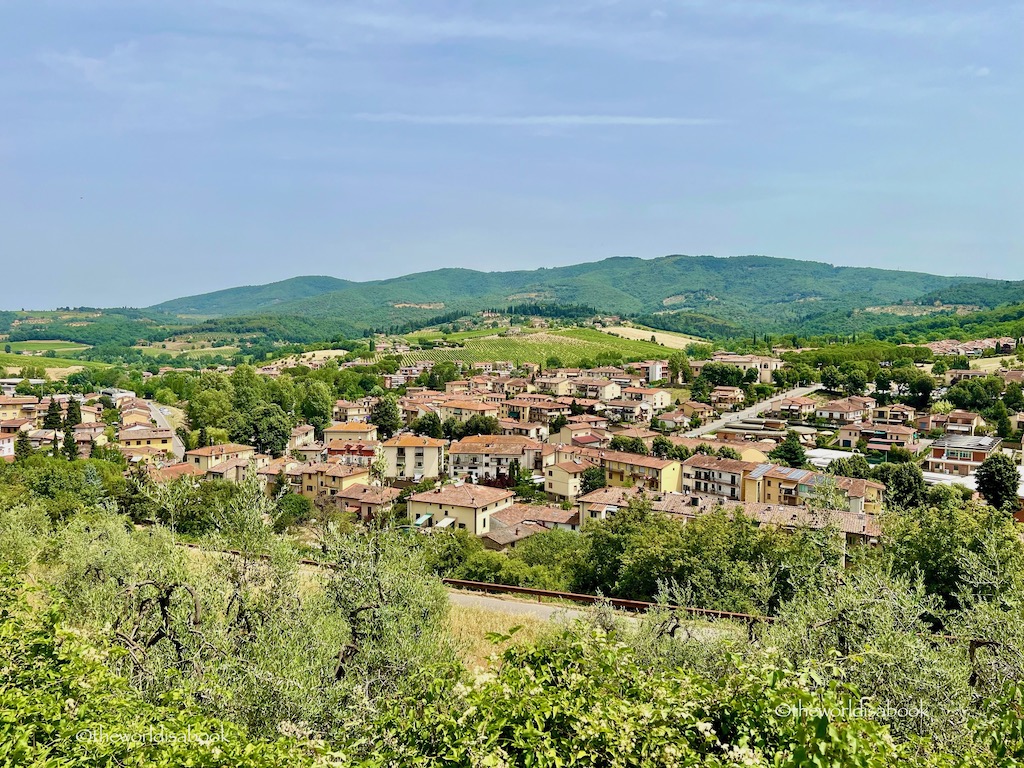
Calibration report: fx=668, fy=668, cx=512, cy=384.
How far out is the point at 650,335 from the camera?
5290 inches

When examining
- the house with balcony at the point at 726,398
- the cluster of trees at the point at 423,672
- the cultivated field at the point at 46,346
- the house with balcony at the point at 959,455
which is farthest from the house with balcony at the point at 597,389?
the cultivated field at the point at 46,346

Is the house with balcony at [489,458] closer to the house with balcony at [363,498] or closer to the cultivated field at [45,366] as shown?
the house with balcony at [363,498]

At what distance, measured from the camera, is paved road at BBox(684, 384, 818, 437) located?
55859 mm

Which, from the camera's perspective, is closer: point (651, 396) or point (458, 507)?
point (458, 507)

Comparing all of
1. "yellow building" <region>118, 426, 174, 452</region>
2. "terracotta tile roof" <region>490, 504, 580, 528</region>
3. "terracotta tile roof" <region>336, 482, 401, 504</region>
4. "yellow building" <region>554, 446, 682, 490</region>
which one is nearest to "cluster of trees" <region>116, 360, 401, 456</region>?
"yellow building" <region>118, 426, 174, 452</region>

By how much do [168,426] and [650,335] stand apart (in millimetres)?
96661

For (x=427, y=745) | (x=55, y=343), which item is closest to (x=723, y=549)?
(x=427, y=745)

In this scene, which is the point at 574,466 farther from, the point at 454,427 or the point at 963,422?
the point at 963,422

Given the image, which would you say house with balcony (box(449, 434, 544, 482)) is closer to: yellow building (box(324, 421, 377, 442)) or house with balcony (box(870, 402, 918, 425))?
yellow building (box(324, 421, 377, 442))

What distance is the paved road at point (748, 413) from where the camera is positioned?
55.9 meters

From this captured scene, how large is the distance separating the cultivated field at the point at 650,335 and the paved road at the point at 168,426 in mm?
81676

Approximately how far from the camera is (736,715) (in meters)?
4.27

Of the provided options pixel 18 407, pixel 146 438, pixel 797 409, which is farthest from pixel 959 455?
→ pixel 18 407

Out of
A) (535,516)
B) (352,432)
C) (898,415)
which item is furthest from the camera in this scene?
(352,432)
